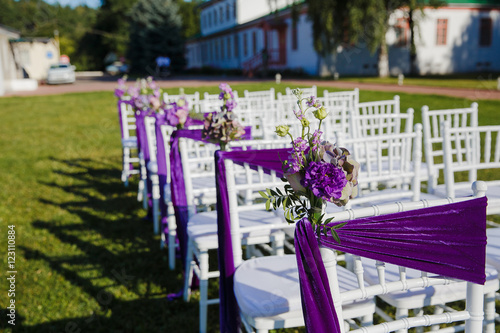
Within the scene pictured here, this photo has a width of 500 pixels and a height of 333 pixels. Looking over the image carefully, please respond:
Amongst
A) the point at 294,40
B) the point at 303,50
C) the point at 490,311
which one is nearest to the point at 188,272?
the point at 490,311

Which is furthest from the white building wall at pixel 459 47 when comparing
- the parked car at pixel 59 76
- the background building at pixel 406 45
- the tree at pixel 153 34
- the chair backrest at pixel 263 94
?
the parked car at pixel 59 76

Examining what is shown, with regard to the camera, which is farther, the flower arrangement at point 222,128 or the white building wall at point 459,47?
the white building wall at point 459,47

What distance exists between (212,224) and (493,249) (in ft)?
5.35

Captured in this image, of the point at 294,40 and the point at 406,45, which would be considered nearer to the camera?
the point at 406,45

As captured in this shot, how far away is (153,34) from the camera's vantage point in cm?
3691

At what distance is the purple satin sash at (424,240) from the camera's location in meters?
1.40

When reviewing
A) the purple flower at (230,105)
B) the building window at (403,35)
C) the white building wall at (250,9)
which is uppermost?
the white building wall at (250,9)

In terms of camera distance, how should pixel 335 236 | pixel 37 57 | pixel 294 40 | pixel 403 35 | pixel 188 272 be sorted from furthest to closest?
pixel 37 57, pixel 294 40, pixel 403 35, pixel 188 272, pixel 335 236

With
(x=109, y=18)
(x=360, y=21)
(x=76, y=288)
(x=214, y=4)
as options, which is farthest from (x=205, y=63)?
(x=76, y=288)

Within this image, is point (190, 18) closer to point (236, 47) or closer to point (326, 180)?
point (236, 47)

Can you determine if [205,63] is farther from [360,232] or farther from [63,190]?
[360,232]

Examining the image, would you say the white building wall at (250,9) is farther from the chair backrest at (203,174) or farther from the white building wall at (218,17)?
the chair backrest at (203,174)

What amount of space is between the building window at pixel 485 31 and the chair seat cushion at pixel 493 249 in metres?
28.8

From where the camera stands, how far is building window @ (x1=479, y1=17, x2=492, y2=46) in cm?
2758
